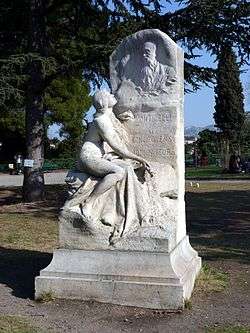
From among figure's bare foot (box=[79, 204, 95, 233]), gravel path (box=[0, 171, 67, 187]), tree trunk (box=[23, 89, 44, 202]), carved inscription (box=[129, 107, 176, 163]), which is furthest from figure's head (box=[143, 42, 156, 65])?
gravel path (box=[0, 171, 67, 187])

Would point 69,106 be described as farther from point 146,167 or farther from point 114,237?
point 114,237

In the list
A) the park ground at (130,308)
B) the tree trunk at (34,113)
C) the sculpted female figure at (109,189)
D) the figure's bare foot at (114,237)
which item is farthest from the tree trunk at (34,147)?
the figure's bare foot at (114,237)

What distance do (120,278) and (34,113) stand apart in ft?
42.3

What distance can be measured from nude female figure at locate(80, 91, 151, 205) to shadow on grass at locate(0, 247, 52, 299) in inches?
54.6

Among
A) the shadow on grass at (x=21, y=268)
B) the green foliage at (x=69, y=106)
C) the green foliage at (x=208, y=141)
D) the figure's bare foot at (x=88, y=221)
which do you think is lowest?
the shadow on grass at (x=21, y=268)

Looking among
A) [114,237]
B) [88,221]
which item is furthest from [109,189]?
[114,237]

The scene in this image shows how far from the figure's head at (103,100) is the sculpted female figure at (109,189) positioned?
14 cm

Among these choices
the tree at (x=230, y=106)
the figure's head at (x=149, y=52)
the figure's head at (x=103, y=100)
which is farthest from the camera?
the tree at (x=230, y=106)

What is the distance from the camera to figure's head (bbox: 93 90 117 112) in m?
7.14

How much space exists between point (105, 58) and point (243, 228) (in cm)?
682

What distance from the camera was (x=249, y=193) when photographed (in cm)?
2111

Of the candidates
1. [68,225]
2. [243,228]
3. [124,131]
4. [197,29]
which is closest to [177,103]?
[124,131]

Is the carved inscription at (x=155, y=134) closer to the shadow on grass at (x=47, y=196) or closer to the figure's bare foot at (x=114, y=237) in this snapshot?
the figure's bare foot at (x=114, y=237)

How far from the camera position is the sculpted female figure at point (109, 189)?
265 inches
